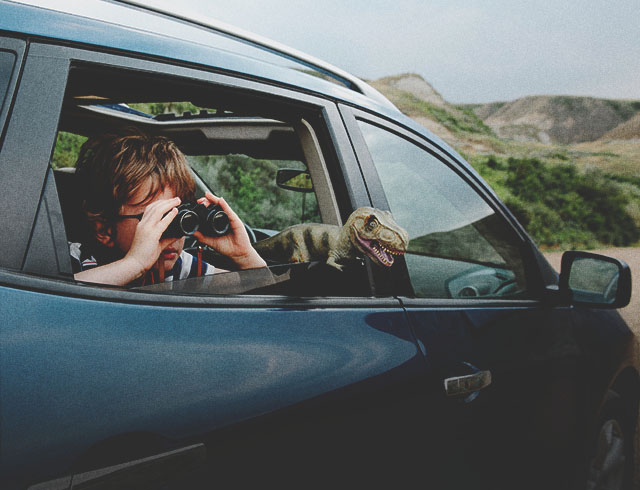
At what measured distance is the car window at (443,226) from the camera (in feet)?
5.83

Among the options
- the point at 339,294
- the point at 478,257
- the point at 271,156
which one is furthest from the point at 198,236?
the point at 478,257

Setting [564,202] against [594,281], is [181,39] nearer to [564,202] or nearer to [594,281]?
[594,281]

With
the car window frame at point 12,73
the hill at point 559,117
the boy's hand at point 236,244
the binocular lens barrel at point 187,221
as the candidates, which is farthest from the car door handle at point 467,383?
the hill at point 559,117

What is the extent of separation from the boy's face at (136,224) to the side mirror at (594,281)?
57.2 inches

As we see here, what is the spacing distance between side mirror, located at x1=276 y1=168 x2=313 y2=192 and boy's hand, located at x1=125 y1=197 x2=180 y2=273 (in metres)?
0.88

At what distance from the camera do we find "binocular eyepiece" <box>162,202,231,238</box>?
120 centimetres

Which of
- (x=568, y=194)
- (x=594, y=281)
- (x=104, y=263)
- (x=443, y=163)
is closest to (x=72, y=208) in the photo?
(x=104, y=263)

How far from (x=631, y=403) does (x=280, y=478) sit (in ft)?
7.33

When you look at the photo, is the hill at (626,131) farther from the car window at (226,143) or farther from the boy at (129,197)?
the boy at (129,197)

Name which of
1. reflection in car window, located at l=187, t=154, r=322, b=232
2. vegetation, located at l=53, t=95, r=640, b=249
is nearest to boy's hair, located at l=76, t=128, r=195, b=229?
reflection in car window, located at l=187, t=154, r=322, b=232

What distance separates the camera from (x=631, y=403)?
251 centimetres

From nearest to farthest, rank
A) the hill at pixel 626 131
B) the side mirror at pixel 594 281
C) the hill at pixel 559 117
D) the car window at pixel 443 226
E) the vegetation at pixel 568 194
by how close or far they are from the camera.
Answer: the car window at pixel 443 226
the side mirror at pixel 594 281
the vegetation at pixel 568 194
the hill at pixel 626 131
the hill at pixel 559 117

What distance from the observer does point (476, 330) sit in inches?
61.6

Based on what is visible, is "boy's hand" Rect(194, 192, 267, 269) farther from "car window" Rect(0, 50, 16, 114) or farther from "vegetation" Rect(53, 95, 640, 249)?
"vegetation" Rect(53, 95, 640, 249)
